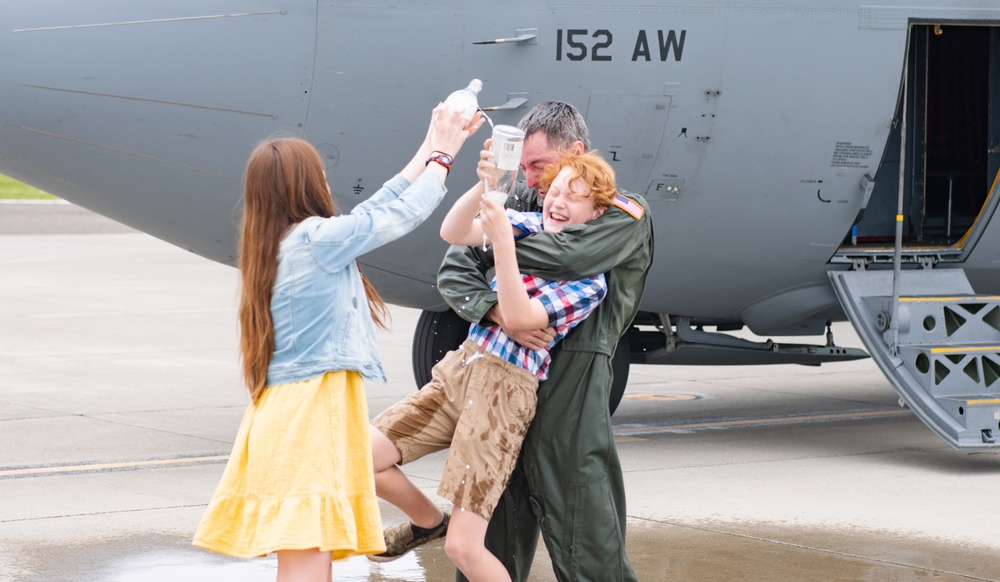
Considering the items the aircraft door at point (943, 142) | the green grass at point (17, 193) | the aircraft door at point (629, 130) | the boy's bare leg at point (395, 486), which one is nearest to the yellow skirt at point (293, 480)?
the boy's bare leg at point (395, 486)

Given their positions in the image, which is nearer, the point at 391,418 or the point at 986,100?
the point at 391,418

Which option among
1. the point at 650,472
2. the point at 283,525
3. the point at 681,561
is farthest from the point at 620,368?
the point at 283,525

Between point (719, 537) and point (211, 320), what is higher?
point (719, 537)

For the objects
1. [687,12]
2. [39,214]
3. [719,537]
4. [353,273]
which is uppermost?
[687,12]

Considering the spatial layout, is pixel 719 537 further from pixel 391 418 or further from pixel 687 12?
pixel 687 12

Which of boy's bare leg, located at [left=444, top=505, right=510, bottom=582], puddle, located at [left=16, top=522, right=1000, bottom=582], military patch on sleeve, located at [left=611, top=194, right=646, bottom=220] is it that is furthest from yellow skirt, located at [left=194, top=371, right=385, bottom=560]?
puddle, located at [left=16, top=522, right=1000, bottom=582]

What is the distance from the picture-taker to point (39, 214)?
30.7 m

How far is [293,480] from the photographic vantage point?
4242 mm

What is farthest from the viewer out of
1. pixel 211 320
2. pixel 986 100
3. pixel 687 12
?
pixel 211 320

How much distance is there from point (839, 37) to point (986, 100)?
1.99 meters

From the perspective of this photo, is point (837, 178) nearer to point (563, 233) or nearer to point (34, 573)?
point (563, 233)

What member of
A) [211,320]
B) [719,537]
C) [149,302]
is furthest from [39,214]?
[719,537]

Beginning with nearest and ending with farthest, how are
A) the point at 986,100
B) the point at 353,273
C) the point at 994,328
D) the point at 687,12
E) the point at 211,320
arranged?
1. the point at 353,273
2. the point at 687,12
3. the point at 994,328
4. the point at 986,100
5. the point at 211,320

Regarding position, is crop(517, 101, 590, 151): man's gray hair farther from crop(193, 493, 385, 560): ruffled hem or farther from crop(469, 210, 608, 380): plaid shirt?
crop(193, 493, 385, 560): ruffled hem
